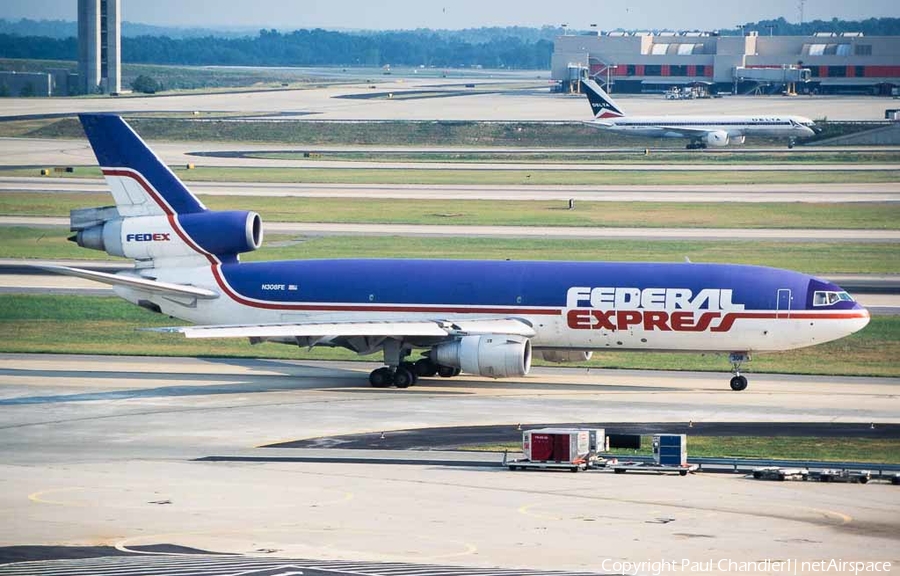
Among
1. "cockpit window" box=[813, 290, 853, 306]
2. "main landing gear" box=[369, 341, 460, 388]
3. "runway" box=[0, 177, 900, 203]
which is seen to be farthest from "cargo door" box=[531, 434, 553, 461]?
"runway" box=[0, 177, 900, 203]

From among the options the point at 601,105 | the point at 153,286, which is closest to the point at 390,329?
the point at 153,286

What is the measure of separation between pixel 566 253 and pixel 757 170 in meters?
56.1

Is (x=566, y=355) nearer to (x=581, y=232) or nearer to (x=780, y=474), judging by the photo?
(x=780, y=474)

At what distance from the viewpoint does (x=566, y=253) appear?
8175 centimetres

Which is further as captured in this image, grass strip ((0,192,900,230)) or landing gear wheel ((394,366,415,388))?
grass strip ((0,192,900,230))

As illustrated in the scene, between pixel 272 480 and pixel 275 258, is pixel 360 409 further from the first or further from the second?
pixel 275 258

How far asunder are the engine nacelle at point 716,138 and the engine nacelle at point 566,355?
340ft

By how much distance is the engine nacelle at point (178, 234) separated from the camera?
5534 centimetres

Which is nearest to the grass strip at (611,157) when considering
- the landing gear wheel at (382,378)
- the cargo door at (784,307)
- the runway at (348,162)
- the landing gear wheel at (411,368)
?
the runway at (348,162)

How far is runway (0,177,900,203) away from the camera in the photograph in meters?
111

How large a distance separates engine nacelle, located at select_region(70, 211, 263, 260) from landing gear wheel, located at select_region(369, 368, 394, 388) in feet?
24.1

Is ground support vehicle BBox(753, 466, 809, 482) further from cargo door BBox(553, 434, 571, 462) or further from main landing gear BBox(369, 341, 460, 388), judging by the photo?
main landing gear BBox(369, 341, 460, 388)

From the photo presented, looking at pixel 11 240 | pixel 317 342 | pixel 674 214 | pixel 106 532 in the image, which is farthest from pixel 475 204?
pixel 106 532

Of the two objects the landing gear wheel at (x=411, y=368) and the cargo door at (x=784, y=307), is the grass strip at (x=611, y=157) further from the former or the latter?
the landing gear wheel at (x=411, y=368)
